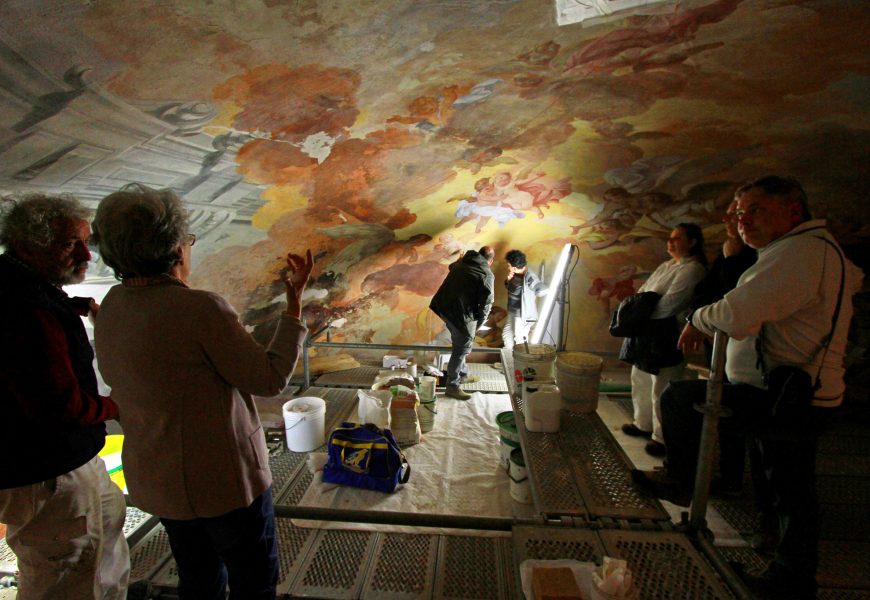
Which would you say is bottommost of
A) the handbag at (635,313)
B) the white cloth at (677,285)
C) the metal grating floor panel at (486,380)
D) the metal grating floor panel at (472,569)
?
the metal grating floor panel at (486,380)

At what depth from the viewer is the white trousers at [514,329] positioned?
22.1 feet

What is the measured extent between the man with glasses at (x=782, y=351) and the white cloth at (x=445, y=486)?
57.2 inches

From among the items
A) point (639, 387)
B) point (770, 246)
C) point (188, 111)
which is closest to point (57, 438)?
point (188, 111)

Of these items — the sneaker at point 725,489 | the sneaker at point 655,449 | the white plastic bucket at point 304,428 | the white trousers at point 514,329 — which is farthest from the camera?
the white trousers at point 514,329

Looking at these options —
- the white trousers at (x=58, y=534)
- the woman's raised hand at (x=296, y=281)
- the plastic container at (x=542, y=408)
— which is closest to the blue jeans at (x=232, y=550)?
the white trousers at (x=58, y=534)

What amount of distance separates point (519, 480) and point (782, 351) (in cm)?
196

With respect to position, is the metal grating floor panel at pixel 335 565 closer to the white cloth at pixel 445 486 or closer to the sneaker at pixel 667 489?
the white cloth at pixel 445 486

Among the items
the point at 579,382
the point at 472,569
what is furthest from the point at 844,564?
the point at 472,569

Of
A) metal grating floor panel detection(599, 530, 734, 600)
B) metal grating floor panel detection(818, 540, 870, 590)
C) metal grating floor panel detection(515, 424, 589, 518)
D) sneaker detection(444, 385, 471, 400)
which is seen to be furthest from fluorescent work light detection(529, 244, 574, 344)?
metal grating floor panel detection(599, 530, 734, 600)

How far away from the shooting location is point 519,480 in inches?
125

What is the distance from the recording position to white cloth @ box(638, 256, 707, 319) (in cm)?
318

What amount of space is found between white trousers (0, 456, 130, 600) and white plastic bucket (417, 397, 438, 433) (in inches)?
112

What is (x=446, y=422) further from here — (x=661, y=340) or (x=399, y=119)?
(x=399, y=119)

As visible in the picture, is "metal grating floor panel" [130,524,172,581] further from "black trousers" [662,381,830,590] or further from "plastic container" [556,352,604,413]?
"black trousers" [662,381,830,590]
